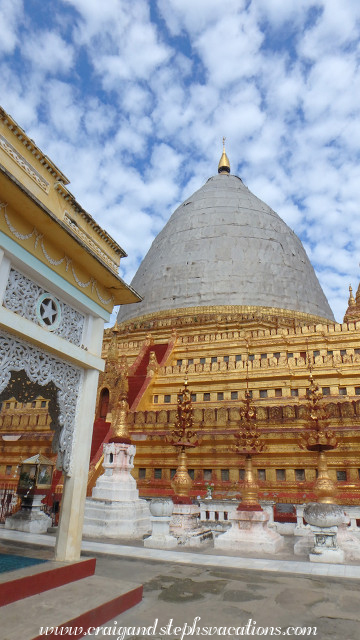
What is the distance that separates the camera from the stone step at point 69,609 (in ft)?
12.4

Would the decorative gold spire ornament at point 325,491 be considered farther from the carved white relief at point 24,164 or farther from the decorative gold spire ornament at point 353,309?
the decorative gold spire ornament at point 353,309

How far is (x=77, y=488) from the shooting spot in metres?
6.41

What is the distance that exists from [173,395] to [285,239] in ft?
80.4

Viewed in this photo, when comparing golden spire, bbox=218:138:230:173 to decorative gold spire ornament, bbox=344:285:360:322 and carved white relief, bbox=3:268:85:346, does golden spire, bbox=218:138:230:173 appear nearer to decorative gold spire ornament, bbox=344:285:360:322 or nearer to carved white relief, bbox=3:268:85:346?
decorative gold spire ornament, bbox=344:285:360:322

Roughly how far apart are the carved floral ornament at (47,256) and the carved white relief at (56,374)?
133 cm

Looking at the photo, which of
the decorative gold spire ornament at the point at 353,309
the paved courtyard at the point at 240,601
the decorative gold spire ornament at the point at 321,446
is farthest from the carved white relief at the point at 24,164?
the decorative gold spire ornament at the point at 353,309

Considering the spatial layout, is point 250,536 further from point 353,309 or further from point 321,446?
point 353,309

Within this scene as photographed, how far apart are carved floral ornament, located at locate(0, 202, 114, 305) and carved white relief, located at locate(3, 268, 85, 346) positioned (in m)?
0.44

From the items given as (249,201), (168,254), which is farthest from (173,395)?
(249,201)

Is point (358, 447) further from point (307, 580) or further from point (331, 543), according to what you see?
point (307, 580)

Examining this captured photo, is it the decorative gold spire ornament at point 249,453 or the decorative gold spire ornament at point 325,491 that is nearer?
the decorative gold spire ornament at point 325,491

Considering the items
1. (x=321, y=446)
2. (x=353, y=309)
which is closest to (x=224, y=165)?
(x=353, y=309)

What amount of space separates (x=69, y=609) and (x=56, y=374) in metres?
3.09

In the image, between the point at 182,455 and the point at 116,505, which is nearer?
the point at 116,505
